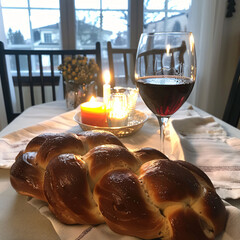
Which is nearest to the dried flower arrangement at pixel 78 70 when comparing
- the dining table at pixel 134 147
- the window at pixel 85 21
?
the dining table at pixel 134 147

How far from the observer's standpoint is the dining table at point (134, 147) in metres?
0.34

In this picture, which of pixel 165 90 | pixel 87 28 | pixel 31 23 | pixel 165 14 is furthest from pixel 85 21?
pixel 165 90

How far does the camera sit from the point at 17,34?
7.07 ft

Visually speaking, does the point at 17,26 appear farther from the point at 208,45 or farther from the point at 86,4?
the point at 208,45

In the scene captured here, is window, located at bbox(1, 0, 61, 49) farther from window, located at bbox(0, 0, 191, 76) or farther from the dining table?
the dining table

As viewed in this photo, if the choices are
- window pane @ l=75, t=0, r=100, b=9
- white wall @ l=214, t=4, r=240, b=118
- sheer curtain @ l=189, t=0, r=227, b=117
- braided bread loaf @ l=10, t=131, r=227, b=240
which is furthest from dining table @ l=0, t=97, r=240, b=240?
white wall @ l=214, t=4, r=240, b=118

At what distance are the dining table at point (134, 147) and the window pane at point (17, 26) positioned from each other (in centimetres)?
142

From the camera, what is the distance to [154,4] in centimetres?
215

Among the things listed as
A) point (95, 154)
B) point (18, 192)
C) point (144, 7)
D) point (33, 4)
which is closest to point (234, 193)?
point (95, 154)

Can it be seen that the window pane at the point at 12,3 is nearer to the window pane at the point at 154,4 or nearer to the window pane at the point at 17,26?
the window pane at the point at 17,26

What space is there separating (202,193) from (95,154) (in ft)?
0.50

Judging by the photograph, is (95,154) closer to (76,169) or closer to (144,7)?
(76,169)

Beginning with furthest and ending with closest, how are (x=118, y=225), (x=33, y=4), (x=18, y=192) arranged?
(x=33, y=4)
(x=18, y=192)
(x=118, y=225)

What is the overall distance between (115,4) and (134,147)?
1833 mm
